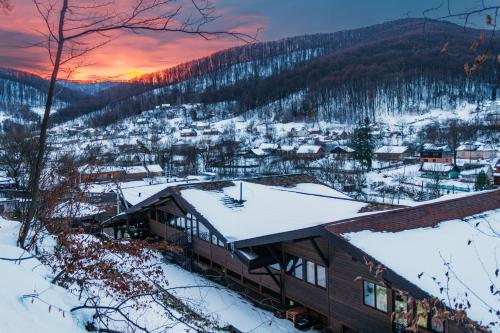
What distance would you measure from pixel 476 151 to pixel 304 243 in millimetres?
66307

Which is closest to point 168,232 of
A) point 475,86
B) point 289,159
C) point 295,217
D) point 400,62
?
point 295,217

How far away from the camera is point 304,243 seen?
1359cm

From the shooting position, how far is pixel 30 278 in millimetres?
4953

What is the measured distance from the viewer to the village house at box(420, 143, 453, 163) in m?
66.0

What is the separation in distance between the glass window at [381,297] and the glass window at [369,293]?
0.15 meters

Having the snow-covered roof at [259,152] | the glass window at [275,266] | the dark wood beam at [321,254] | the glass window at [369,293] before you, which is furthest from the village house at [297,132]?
the glass window at [369,293]

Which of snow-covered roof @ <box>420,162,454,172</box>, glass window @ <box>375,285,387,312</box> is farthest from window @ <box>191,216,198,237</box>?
snow-covered roof @ <box>420,162,454,172</box>

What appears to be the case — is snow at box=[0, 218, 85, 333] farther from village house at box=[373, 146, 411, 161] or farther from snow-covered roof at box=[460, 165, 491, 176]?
village house at box=[373, 146, 411, 161]

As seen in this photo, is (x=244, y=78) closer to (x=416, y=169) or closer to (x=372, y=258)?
(x=416, y=169)

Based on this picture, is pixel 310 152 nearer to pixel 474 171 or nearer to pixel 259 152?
pixel 259 152

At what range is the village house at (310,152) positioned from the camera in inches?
2927

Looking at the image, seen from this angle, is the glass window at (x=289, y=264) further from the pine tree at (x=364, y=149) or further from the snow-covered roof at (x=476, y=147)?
the snow-covered roof at (x=476, y=147)

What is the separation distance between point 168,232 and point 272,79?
15304cm

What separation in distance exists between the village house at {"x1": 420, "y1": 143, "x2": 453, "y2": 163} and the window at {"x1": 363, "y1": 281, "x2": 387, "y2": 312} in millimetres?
59974
